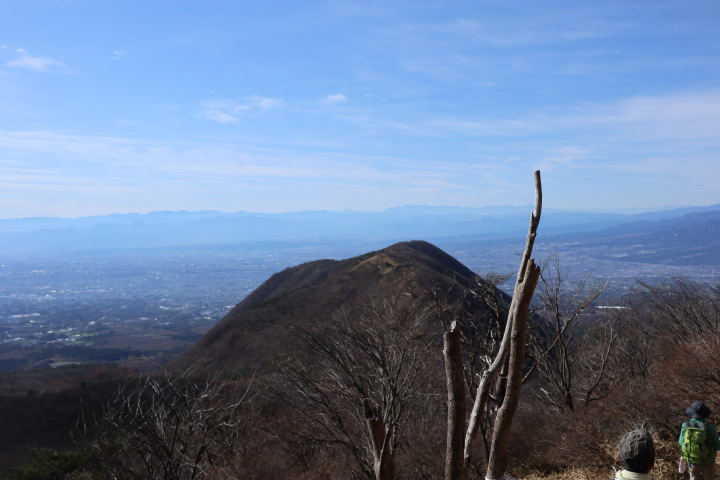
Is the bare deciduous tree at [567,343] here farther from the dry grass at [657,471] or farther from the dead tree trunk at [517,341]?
the dead tree trunk at [517,341]

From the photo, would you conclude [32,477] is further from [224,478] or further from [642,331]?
[642,331]

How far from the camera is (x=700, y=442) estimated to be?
25.0ft

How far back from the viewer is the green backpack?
7.56m

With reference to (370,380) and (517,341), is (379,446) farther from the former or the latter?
(517,341)

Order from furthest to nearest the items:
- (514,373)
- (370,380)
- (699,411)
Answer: (370,380) → (699,411) → (514,373)

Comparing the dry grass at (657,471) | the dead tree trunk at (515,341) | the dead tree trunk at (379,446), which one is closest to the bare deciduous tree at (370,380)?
the dead tree trunk at (379,446)

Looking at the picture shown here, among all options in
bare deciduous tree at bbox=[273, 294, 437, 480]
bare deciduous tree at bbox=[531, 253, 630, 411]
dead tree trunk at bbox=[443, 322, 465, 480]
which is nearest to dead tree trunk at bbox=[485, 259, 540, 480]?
dead tree trunk at bbox=[443, 322, 465, 480]

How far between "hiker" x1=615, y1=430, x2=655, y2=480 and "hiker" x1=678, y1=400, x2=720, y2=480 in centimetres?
316

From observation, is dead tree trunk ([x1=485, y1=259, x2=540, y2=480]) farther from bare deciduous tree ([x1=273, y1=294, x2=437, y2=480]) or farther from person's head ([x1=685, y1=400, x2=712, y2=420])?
bare deciduous tree ([x1=273, y1=294, x2=437, y2=480])

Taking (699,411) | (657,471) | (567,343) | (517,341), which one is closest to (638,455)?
(517,341)

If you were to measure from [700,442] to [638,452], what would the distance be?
358cm

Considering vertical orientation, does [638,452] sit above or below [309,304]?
above

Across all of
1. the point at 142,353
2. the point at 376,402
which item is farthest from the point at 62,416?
the point at 142,353

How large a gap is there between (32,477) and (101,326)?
136 m
